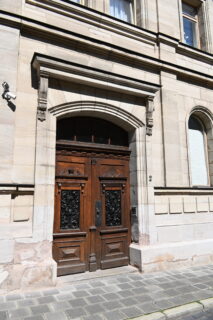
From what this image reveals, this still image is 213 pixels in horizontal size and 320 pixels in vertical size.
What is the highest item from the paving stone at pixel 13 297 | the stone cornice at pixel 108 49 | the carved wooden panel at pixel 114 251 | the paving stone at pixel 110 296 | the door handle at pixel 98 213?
the stone cornice at pixel 108 49

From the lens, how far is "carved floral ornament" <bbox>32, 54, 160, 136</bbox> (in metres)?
4.80

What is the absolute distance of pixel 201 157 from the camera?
7.17 meters

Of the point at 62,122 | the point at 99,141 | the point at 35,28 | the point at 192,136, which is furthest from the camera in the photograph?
the point at 192,136

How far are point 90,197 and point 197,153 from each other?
11.5 feet

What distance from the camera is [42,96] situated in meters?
4.83

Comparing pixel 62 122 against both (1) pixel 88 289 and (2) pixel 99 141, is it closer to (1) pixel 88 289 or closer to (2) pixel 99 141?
(2) pixel 99 141

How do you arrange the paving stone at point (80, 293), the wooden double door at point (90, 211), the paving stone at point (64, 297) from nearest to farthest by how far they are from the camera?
the paving stone at point (64, 297), the paving stone at point (80, 293), the wooden double door at point (90, 211)

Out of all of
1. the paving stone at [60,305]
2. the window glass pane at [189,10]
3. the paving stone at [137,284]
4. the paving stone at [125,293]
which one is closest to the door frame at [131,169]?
the paving stone at [60,305]

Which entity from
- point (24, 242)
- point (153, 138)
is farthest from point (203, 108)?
point (24, 242)

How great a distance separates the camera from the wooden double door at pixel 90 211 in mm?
5078

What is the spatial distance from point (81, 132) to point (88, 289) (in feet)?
10.2

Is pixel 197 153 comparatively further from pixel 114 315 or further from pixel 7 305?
pixel 7 305

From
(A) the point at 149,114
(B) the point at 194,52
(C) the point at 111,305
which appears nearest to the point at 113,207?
(C) the point at 111,305

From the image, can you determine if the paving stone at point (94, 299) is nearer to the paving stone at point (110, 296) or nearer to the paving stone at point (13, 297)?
the paving stone at point (110, 296)
